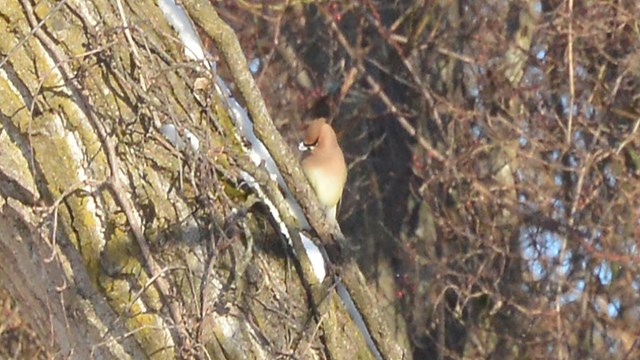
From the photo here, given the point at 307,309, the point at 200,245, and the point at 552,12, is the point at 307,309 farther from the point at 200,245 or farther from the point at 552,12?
the point at 552,12

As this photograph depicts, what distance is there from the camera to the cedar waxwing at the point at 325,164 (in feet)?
11.0

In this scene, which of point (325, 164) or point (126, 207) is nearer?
point (126, 207)

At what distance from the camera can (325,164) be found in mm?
3385

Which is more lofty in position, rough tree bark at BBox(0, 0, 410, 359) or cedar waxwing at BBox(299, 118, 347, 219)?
cedar waxwing at BBox(299, 118, 347, 219)

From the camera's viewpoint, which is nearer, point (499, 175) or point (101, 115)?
point (101, 115)

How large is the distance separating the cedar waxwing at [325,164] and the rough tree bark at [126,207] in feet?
3.50

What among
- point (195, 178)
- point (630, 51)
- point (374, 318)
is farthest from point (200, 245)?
point (630, 51)

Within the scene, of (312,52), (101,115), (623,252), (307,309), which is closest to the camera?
(101,115)

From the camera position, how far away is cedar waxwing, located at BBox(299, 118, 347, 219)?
3.34 meters

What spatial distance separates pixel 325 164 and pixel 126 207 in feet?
4.50

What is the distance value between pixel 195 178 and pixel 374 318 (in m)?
0.46

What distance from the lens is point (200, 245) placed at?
2.12 metres

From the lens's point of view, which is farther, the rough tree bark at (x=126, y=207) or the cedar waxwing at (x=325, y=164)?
the cedar waxwing at (x=325, y=164)

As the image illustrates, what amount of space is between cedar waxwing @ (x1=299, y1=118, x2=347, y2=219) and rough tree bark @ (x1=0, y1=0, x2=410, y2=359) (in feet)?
3.50
